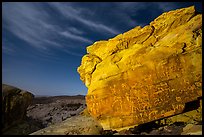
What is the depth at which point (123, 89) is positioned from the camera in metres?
26.2

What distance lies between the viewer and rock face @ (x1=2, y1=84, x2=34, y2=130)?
98.6ft

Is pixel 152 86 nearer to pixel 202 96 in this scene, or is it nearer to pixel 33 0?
pixel 202 96

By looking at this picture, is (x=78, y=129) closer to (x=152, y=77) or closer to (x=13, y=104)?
(x=152, y=77)

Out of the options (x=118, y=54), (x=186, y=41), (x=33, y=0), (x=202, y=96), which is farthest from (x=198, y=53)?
(x=33, y=0)

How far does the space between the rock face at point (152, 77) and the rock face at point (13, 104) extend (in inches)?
463

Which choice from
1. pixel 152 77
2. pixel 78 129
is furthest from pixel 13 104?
pixel 152 77

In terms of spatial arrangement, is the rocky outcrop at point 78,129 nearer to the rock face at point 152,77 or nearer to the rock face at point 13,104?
the rock face at point 152,77

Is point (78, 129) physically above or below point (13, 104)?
below

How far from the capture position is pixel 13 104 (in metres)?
31.9

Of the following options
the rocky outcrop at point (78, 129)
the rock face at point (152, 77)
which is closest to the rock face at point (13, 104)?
the rocky outcrop at point (78, 129)

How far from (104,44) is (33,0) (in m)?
16.4

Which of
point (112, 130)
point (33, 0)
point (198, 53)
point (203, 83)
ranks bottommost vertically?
point (112, 130)

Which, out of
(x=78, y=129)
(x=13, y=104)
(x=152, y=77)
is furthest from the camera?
(x=13, y=104)

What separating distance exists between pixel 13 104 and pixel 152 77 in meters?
20.2
